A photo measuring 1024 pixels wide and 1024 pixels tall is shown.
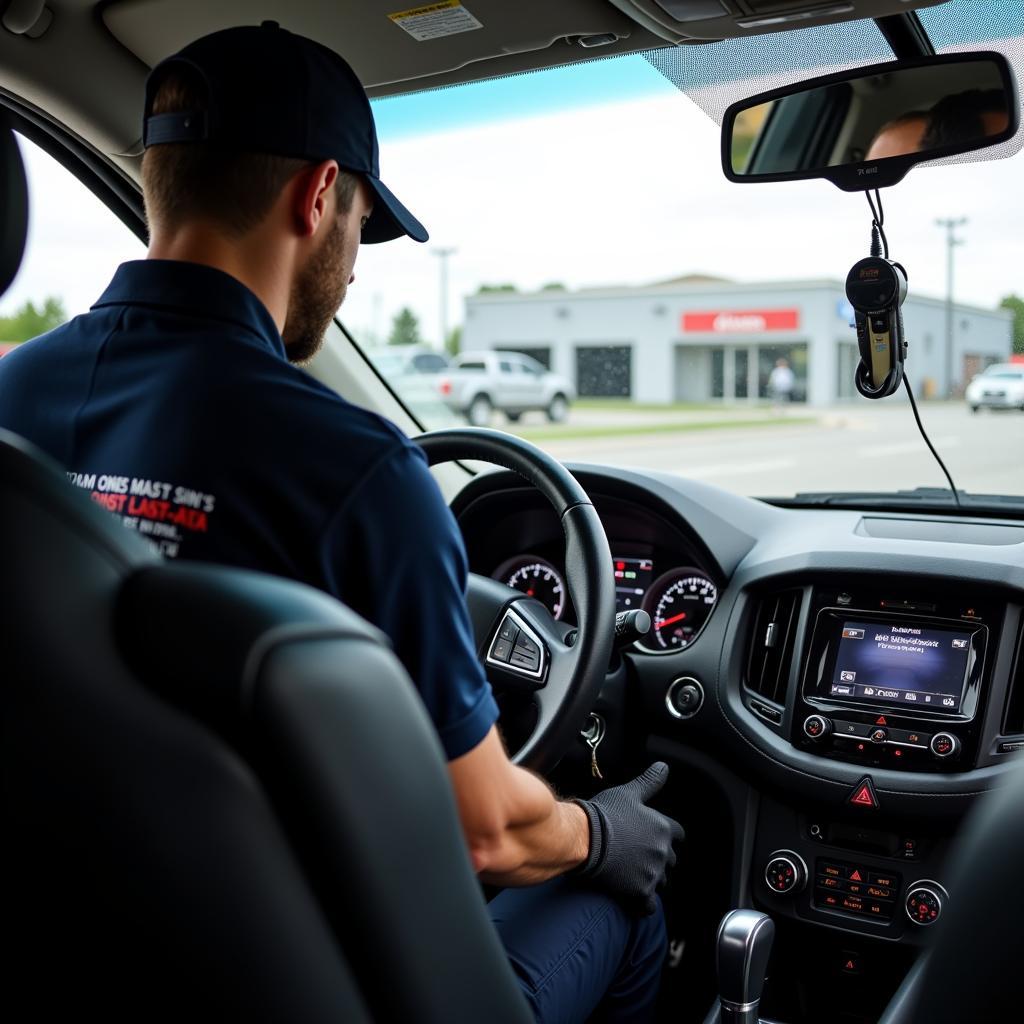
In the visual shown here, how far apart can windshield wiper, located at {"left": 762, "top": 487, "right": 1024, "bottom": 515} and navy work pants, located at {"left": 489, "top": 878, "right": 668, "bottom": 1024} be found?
51.1 inches

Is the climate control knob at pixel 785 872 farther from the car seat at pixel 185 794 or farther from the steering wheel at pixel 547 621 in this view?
the car seat at pixel 185 794

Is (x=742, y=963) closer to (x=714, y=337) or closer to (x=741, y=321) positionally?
(x=741, y=321)

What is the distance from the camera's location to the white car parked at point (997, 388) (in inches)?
144

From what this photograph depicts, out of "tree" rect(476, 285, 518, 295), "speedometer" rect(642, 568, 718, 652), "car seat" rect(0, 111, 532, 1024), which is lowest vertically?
"speedometer" rect(642, 568, 718, 652)

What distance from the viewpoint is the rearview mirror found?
7.62 ft

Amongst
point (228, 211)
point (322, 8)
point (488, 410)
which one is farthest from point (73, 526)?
point (488, 410)

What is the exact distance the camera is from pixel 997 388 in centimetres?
403

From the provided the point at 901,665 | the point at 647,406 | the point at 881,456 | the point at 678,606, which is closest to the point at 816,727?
the point at 901,665

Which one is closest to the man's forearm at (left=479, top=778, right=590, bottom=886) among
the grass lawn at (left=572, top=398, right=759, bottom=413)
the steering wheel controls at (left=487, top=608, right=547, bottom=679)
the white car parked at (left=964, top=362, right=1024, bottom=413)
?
the steering wheel controls at (left=487, top=608, right=547, bottom=679)

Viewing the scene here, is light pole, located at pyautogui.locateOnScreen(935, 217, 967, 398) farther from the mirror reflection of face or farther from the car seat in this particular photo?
the car seat

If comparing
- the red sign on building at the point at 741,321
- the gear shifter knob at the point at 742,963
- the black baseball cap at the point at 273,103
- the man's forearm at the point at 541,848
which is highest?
the red sign on building at the point at 741,321

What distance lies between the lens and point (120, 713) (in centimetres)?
90

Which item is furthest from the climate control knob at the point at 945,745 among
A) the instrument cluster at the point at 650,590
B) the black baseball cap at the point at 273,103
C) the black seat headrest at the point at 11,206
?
the black seat headrest at the point at 11,206

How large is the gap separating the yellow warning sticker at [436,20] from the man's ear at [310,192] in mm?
906
